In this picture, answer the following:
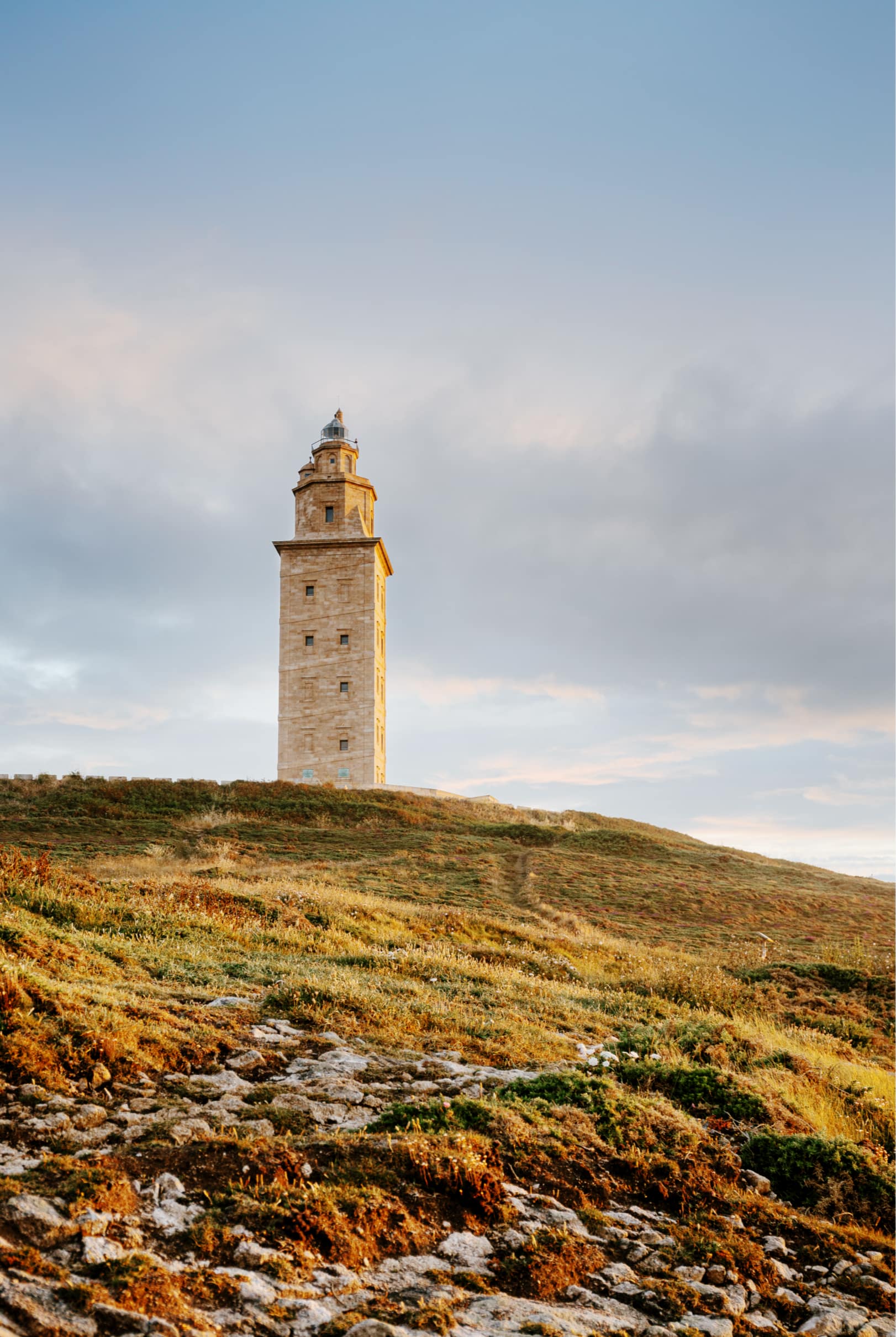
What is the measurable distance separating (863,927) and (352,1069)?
98.8 feet

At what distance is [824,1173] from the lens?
709cm

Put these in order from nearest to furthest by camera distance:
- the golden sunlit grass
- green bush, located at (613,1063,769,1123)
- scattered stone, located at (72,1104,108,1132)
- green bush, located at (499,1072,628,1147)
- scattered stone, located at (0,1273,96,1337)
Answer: scattered stone, located at (0,1273,96,1337), scattered stone, located at (72,1104,108,1132), green bush, located at (499,1072,628,1147), the golden sunlit grass, green bush, located at (613,1063,769,1123)

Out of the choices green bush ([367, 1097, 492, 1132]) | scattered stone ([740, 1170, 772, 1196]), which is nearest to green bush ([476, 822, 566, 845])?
scattered stone ([740, 1170, 772, 1196])

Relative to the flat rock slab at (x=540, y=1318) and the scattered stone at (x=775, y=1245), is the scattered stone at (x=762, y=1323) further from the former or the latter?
the scattered stone at (x=775, y=1245)

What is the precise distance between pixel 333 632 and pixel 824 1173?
174 feet

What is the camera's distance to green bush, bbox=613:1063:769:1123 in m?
8.23

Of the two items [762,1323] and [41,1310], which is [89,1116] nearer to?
[41,1310]

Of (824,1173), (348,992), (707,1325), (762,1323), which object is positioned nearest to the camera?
(707,1325)

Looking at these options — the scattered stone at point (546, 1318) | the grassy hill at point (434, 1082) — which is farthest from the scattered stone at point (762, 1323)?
the scattered stone at point (546, 1318)

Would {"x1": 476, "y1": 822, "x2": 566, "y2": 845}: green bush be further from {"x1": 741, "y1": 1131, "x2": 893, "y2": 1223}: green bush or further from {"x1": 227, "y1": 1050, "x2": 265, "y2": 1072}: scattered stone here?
{"x1": 227, "y1": 1050, "x2": 265, "y2": 1072}: scattered stone

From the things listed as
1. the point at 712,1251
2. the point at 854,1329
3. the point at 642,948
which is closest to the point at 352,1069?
the point at 712,1251

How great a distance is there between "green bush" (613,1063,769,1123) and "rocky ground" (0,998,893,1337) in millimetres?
1361

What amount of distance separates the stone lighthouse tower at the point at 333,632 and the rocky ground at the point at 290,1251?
48397mm

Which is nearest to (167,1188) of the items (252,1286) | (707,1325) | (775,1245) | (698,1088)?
(252,1286)
